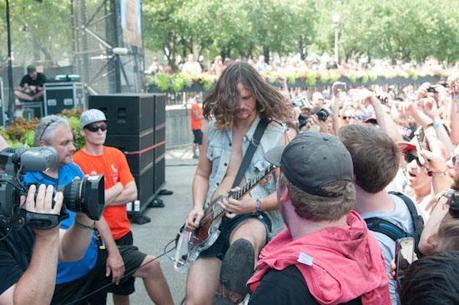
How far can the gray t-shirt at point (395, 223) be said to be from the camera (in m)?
2.51

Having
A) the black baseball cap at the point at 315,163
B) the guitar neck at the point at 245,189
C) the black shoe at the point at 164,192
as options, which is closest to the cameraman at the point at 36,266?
the black baseball cap at the point at 315,163

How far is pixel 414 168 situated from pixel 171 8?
34.8 m

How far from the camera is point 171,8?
37.6 meters

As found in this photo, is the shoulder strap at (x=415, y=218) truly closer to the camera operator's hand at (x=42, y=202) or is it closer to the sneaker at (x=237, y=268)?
the sneaker at (x=237, y=268)

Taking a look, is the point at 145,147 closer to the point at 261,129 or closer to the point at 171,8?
the point at 261,129

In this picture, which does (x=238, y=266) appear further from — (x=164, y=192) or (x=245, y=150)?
(x=164, y=192)

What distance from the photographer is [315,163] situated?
207 cm

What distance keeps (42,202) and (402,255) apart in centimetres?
150

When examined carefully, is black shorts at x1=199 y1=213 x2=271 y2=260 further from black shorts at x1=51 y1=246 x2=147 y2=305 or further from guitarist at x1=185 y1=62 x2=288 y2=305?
black shorts at x1=51 y1=246 x2=147 y2=305

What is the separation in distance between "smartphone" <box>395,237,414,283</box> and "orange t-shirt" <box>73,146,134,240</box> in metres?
3.03

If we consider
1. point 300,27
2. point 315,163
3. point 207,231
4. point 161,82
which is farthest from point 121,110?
point 300,27

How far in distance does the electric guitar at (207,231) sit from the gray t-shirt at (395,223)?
80 cm

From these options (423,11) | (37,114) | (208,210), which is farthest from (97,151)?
(423,11)

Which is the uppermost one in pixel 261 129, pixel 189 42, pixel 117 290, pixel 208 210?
pixel 189 42
